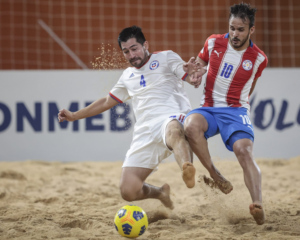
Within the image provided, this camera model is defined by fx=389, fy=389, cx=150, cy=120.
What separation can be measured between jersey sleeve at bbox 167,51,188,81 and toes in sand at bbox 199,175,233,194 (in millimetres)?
958

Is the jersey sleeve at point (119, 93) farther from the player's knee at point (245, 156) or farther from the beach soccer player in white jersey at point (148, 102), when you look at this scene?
the player's knee at point (245, 156)

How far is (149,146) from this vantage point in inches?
144

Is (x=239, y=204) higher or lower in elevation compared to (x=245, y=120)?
lower

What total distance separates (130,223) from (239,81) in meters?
1.61

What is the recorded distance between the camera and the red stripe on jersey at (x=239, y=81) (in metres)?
3.53

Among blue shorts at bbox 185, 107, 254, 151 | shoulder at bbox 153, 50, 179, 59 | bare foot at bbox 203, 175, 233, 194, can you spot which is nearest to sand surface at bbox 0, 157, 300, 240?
bare foot at bbox 203, 175, 233, 194

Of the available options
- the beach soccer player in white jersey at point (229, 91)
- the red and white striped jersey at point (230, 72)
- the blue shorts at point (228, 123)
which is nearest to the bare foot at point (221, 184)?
the beach soccer player in white jersey at point (229, 91)

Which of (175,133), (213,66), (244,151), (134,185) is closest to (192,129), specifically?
(175,133)

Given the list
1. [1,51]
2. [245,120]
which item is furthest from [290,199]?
[1,51]

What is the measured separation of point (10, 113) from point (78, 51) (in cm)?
348

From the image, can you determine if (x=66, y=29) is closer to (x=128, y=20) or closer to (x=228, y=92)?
(x=128, y=20)

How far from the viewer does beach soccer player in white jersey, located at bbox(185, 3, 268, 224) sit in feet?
11.0

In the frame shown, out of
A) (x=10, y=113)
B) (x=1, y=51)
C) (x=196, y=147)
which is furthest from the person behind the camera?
(x=1, y=51)

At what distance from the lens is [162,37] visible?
9.47 meters
